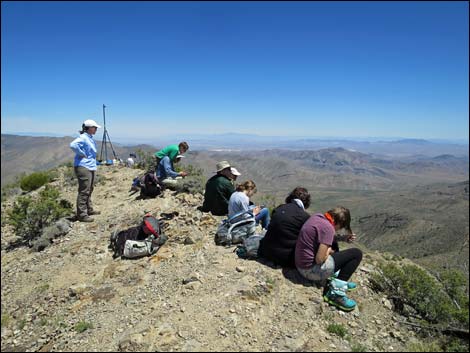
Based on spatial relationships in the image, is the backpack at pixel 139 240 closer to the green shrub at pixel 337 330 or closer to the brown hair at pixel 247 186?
the brown hair at pixel 247 186

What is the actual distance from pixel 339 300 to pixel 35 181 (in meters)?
15.3

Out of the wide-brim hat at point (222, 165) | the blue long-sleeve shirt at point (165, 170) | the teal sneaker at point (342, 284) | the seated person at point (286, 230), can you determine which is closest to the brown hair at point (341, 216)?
the seated person at point (286, 230)

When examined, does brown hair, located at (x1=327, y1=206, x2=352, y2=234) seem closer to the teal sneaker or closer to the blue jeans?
Answer: the teal sneaker

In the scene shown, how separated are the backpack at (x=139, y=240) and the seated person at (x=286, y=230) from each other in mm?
2504

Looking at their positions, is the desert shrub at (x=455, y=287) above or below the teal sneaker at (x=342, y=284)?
below

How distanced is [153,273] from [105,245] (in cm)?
223

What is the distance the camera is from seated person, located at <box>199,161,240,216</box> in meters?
7.40

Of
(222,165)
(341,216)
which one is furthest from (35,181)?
(341,216)

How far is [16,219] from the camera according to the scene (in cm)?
768

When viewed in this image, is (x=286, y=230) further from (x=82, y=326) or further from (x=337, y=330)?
(x=82, y=326)

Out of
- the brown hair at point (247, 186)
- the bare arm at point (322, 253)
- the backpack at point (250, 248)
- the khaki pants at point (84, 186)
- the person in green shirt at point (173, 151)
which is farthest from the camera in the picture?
the person in green shirt at point (173, 151)

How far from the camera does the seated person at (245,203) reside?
20.3 ft

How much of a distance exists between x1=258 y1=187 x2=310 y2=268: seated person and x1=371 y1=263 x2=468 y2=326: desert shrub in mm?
2176

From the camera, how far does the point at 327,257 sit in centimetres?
471
